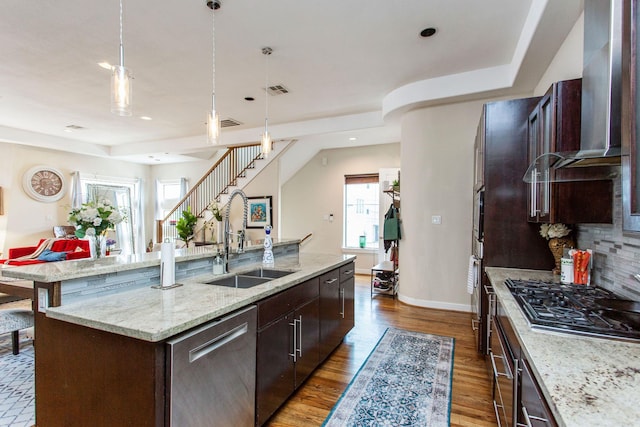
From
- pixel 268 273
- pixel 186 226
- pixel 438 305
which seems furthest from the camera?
pixel 186 226

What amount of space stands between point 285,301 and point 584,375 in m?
1.51

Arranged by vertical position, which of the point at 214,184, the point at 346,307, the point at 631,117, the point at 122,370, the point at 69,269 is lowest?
the point at 346,307

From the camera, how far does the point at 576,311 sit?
1.44 m

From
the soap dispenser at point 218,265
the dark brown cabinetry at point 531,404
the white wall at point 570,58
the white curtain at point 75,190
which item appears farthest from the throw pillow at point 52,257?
the white wall at point 570,58

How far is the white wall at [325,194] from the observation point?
22.3ft

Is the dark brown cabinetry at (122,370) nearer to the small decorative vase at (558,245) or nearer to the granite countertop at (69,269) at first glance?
the granite countertop at (69,269)

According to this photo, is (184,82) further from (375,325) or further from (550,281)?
(550,281)

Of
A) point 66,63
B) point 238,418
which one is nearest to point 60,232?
A: point 66,63

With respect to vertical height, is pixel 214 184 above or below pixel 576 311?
above

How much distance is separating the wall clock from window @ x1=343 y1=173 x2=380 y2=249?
6577 millimetres

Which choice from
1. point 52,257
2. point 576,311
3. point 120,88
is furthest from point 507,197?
point 52,257

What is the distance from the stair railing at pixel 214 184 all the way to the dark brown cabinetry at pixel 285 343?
5.06m

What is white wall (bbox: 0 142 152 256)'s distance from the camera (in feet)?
20.7

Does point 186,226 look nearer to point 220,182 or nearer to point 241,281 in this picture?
point 220,182
